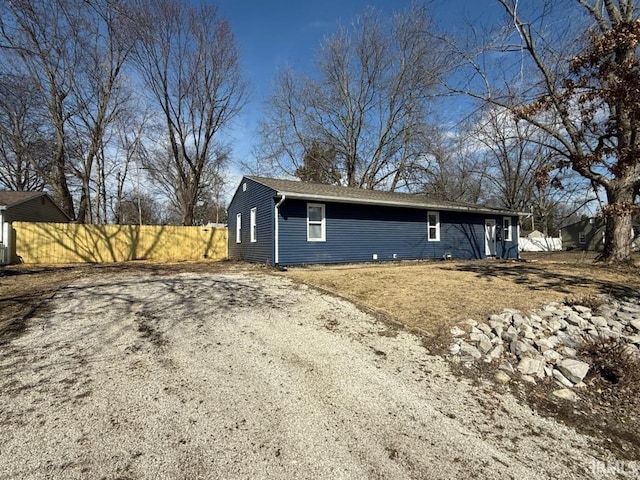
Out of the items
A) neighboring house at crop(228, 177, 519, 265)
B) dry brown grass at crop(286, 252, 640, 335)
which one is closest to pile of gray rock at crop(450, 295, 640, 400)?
dry brown grass at crop(286, 252, 640, 335)

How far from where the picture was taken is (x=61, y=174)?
61.3ft

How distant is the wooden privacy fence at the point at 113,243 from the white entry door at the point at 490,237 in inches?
542

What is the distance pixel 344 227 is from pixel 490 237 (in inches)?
354

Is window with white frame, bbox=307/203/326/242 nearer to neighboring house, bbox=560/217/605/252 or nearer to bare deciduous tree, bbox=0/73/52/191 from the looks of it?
bare deciduous tree, bbox=0/73/52/191

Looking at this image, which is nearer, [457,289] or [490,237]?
[457,289]

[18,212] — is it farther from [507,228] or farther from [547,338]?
[507,228]

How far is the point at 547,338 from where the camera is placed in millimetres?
4594

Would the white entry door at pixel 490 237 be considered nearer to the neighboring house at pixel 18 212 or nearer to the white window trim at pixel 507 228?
the white window trim at pixel 507 228

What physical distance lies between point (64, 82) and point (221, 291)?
18302mm

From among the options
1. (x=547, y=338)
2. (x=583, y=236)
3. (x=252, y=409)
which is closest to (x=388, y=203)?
(x=547, y=338)

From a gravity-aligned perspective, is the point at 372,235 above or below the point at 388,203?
below

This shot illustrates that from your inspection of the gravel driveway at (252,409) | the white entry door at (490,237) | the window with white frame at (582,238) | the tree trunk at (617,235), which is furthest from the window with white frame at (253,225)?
the window with white frame at (582,238)

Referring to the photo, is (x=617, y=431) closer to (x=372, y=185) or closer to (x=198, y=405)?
(x=198, y=405)

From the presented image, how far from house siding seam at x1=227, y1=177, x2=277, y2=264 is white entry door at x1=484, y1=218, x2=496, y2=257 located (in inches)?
442
